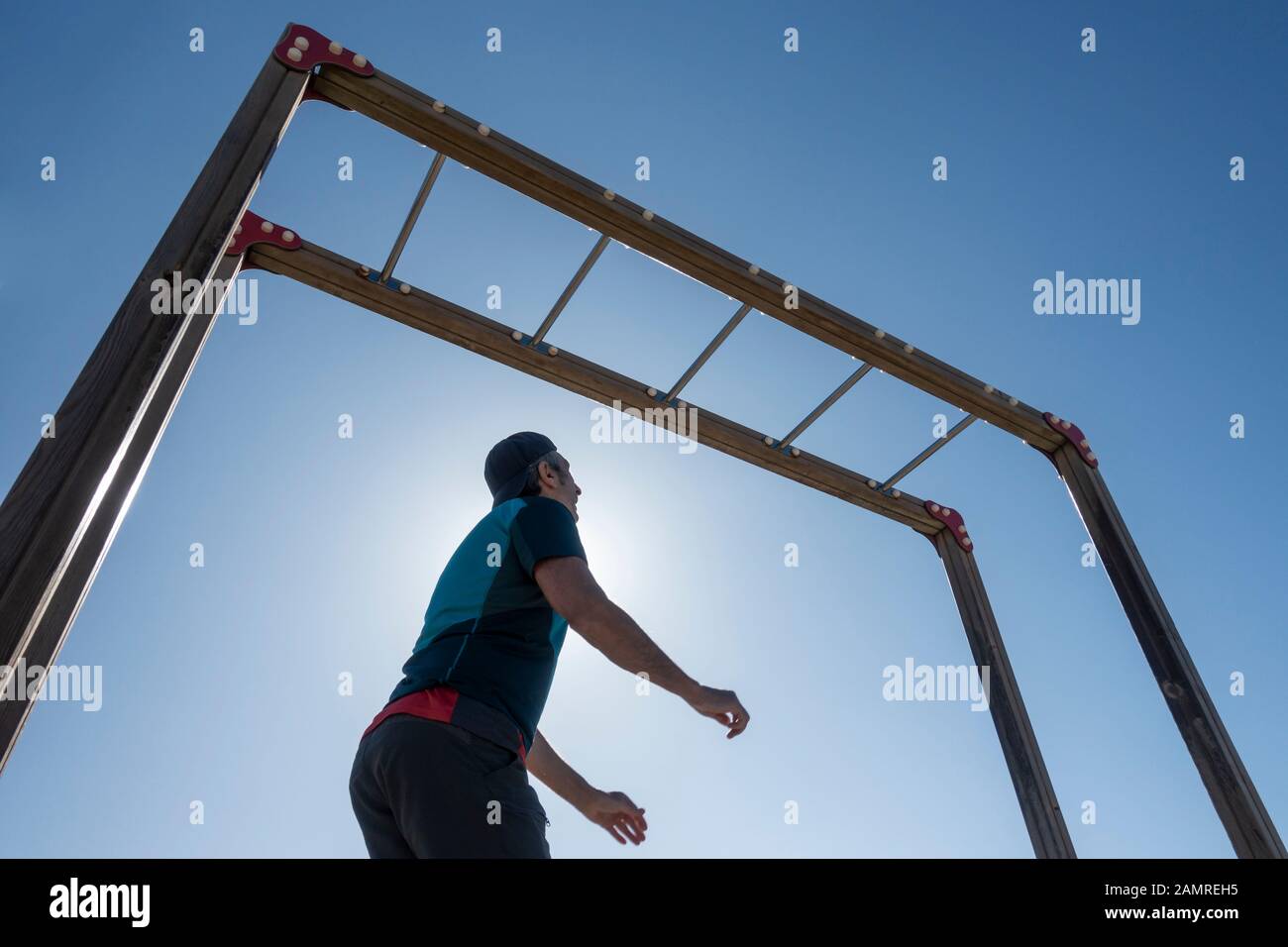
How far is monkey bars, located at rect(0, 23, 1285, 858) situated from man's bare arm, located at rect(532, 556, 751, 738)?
103cm

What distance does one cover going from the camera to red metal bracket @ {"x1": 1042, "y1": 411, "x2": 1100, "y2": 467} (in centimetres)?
486

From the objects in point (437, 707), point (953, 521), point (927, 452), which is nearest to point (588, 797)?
point (437, 707)

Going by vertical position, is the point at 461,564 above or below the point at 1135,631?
above

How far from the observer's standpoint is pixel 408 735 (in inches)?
58.3

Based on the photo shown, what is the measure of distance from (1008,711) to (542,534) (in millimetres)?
4123

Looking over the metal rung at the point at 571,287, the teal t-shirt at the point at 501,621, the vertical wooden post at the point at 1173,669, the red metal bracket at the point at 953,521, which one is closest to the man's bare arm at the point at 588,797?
the teal t-shirt at the point at 501,621

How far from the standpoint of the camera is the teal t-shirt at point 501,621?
1.59 m

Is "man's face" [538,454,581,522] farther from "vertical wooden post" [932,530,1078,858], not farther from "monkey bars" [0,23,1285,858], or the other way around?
"vertical wooden post" [932,530,1078,858]

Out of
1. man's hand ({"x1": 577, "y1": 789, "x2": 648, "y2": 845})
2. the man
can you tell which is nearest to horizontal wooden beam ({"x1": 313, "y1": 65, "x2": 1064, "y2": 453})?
the man

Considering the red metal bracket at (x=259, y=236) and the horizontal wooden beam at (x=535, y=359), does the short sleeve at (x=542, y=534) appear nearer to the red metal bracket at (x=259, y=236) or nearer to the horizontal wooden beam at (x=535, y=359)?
the horizontal wooden beam at (x=535, y=359)
